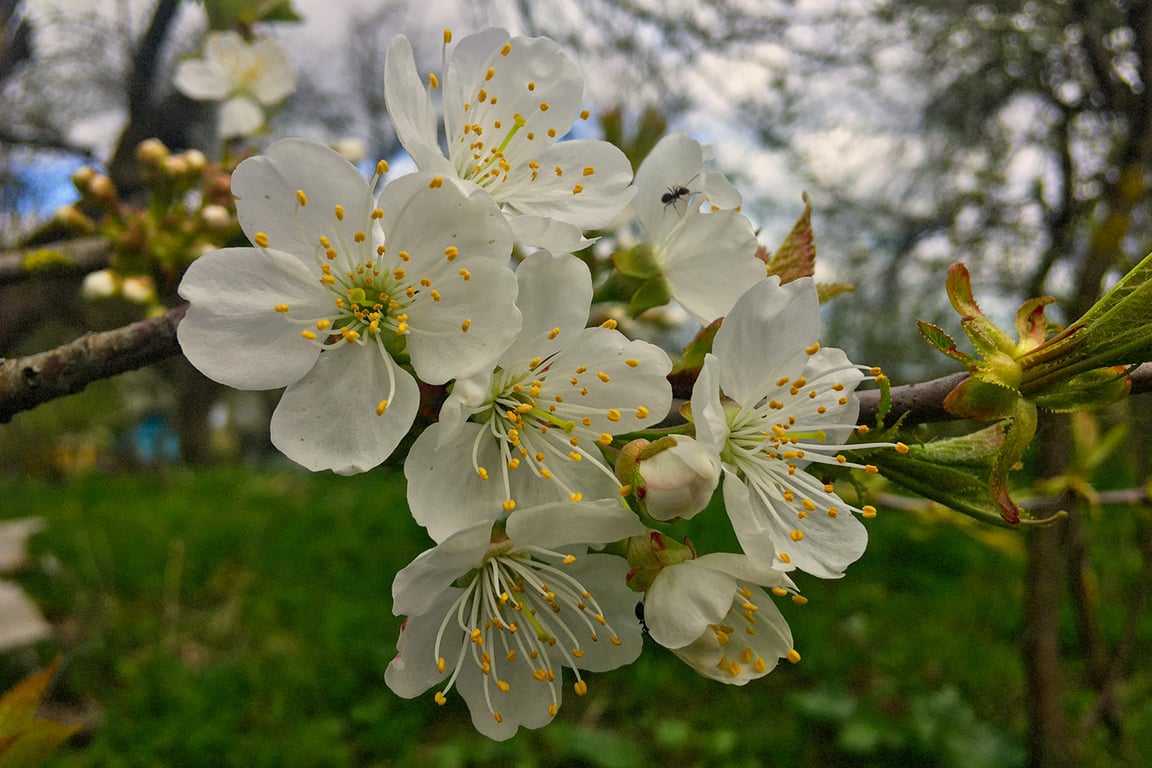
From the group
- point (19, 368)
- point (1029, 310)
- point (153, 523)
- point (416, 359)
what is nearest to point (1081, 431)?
point (1029, 310)

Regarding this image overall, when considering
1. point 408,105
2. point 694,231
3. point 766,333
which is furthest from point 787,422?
point 408,105

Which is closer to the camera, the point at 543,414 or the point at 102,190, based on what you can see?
the point at 543,414

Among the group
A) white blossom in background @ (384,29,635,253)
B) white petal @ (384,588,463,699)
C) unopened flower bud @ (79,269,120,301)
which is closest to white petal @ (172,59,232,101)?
unopened flower bud @ (79,269,120,301)

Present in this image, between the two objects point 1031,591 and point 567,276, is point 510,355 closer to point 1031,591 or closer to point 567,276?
point 567,276

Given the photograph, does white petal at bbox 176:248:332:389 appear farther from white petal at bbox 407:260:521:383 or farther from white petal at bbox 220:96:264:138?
white petal at bbox 220:96:264:138

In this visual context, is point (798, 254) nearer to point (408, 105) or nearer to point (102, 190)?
point (408, 105)

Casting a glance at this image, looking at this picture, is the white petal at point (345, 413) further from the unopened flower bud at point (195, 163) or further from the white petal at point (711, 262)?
the unopened flower bud at point (195, 163)

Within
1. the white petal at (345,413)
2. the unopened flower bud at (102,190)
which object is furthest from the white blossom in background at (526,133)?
the unopened flower bud at (102,190)
